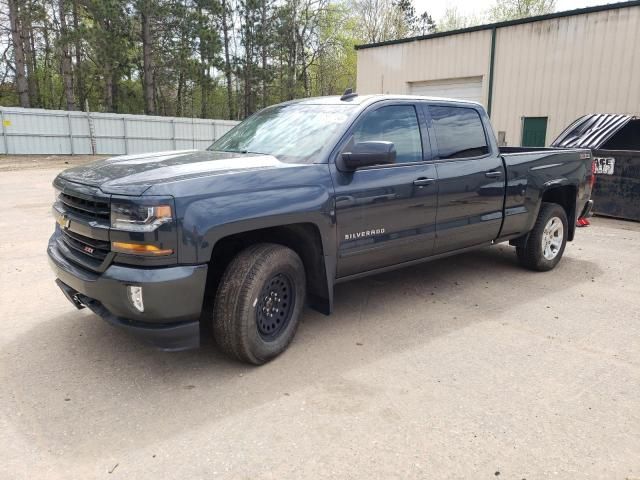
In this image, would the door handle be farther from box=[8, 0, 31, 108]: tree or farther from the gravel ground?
box=[8, 0, 31, 108]: tree

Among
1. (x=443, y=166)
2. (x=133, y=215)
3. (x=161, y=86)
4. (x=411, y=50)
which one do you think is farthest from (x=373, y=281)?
(x=161, y=86)

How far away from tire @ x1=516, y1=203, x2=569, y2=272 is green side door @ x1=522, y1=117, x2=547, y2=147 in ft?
32.3

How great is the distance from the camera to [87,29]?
27000 mm

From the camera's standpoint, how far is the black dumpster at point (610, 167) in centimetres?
926

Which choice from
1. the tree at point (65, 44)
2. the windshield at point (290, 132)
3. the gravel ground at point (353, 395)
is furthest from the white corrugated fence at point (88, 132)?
the windshield at point (290, 132)

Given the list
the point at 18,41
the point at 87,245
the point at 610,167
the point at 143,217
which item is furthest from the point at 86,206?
the point at 18,41

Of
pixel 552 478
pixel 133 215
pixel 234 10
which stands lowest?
pixel 552 478

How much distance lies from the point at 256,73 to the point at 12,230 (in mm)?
32353

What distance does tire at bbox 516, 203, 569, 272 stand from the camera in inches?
232

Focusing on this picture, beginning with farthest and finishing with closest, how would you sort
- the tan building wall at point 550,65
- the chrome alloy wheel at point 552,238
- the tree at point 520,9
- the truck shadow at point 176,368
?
the tree at point 520,9 < the tan building wall at point 550,65 < the chrome alloy wheel at point 552,238 < the truck shadow at point 176,368

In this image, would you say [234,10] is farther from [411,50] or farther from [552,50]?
[552,50]

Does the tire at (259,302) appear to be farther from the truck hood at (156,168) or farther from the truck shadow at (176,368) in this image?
the truck hood at (156,168)

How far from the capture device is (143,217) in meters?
2.98

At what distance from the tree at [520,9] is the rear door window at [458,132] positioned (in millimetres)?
39022
